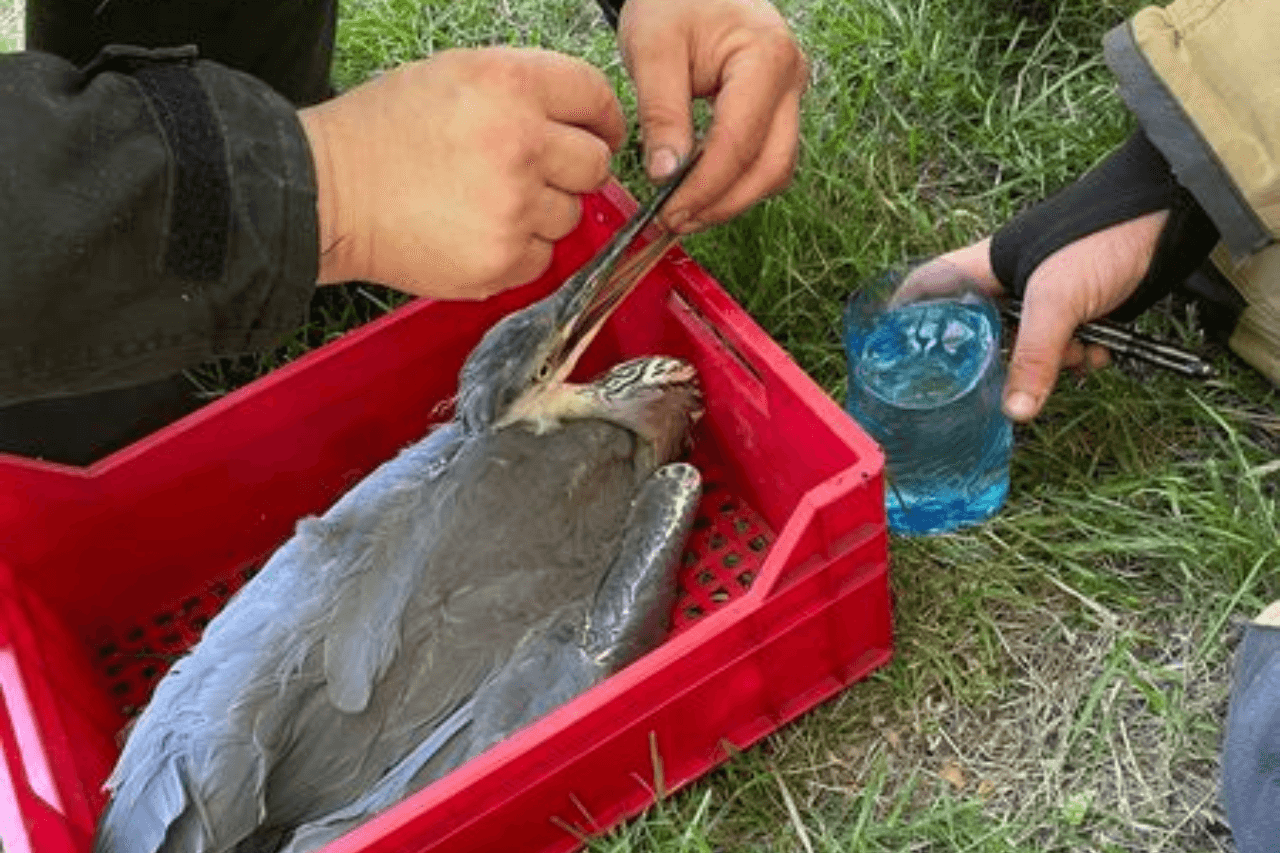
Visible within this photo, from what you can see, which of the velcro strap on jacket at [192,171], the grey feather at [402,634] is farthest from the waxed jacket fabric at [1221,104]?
the velcro strap on jacket at [192,171]

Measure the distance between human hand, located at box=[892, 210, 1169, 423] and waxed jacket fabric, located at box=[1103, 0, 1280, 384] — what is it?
0.27 ft

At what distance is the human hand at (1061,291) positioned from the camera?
1.69 metres

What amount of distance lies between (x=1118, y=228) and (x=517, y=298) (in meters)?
0.67

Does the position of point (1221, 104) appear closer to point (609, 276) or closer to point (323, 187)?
point (609, 276)

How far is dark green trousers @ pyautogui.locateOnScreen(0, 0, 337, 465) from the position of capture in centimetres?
195

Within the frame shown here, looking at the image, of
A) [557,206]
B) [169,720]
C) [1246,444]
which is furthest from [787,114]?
[169,720]

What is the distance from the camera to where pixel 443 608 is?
1.60 m

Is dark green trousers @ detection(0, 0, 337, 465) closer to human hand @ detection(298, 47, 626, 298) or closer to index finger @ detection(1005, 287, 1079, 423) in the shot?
human hand @ detection(298, 47, 626, 298)

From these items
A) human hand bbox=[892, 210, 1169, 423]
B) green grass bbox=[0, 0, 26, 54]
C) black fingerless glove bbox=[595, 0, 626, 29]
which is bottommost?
human hand bbox=[892, 210, 1169, 423]

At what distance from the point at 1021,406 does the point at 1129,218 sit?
241mm

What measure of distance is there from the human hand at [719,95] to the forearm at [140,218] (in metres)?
0.41

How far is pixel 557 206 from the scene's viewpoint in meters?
1.39

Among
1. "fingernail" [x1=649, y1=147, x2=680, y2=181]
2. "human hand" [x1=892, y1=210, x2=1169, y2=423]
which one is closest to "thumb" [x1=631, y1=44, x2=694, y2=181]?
"fingernail" [x1=649, y1=147, x2=680, y2=181]

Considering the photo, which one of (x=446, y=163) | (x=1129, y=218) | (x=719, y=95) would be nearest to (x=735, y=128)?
(x=719, y=95)
